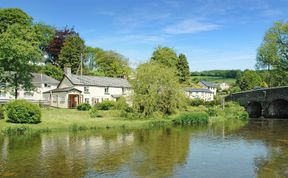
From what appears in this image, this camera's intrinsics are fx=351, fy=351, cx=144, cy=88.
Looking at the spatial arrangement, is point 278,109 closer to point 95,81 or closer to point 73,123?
point 95,81

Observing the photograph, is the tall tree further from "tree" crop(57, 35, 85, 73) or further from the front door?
the front door

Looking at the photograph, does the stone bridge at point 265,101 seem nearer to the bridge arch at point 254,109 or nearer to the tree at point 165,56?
the bridge arch at point 254,109

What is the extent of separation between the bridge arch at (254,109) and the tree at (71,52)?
39.4 meters

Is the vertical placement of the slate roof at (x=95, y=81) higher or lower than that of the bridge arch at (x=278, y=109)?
higher

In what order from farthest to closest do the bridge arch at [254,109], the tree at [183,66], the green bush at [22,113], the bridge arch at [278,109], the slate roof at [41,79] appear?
the tree at [183,66] < the slate roof at [41,79] < the bridge arch at [254,109] < the bridge arch at [278,109] < the green bush at [22,113]

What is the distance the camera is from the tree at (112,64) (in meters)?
90.2

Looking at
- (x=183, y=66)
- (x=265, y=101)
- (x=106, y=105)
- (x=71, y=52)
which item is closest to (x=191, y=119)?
(x=106, y=105)

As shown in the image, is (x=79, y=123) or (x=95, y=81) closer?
(x=79, y=123)

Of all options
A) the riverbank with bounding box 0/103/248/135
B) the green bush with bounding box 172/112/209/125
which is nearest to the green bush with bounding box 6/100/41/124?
the riverbank with bounding box 0/103/248/135

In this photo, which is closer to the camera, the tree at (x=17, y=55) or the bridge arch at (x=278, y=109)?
the tree at (x=17, y=55)

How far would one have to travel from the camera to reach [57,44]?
84.3m

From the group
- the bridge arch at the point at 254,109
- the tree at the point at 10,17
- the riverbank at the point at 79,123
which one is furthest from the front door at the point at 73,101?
the bridge arch at the point at 254,109

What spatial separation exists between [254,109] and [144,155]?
150ft

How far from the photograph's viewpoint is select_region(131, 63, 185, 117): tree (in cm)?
4434
